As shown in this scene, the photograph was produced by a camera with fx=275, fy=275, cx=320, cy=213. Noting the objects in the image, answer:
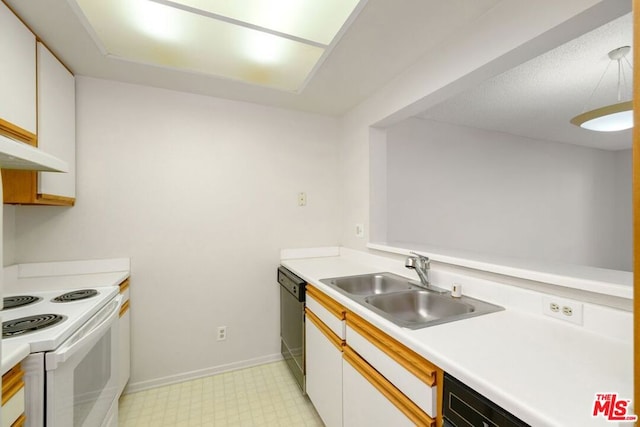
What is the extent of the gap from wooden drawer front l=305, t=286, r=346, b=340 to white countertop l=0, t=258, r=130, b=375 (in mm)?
1238

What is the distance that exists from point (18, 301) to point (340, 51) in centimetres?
213

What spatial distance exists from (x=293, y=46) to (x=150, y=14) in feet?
2.63

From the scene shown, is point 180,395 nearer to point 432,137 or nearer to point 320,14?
point 320,14

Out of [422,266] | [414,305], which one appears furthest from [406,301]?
[422,266]

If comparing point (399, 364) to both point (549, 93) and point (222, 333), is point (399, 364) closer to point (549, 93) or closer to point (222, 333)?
point (222, 333)

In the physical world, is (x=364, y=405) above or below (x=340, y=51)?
below

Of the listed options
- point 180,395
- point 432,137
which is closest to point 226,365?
point 180,395

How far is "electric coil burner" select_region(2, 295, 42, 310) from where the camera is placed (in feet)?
4.24

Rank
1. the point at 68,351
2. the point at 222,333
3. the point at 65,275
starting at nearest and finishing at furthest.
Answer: the point at 68,351
the point at 65,275
the point at 222,333

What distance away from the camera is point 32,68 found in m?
1.46

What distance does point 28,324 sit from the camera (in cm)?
108

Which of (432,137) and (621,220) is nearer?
(432,137)

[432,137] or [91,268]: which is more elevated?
[432,137]

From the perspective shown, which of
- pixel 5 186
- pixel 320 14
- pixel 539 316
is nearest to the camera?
pixel 539 316
